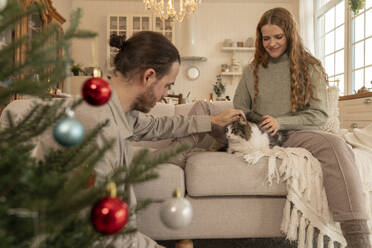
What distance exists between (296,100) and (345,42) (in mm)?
2939

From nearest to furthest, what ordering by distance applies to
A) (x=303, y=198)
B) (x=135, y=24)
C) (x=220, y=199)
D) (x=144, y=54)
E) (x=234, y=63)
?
(x=144, y=54) → (x=303, y=198) → (x=220, y=199) → (x=135, y=24) → (x=234, y=63)

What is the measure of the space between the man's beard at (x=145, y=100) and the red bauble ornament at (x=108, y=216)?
0.84m

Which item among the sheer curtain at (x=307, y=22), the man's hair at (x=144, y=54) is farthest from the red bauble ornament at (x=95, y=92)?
the sheer curtain at (x=307, y=22)

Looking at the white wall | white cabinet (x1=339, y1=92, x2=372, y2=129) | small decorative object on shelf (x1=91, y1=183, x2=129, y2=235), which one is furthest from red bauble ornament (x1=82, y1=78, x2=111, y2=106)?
the white wall

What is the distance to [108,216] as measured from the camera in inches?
13.8

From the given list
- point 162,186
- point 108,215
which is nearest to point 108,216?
point 108,215

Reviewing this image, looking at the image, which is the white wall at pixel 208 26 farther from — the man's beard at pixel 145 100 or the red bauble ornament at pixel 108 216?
the red bauble ornament at pixel 108 216

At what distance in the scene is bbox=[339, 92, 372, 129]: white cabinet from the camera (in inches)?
113

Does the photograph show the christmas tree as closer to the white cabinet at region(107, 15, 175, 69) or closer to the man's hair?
the man's hair

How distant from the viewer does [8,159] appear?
36cm

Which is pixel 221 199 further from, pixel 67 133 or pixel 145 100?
pixel 67 133

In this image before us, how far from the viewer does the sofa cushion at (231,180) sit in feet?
4.99

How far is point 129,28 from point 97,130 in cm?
550

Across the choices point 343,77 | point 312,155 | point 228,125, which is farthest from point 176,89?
point 312,155
